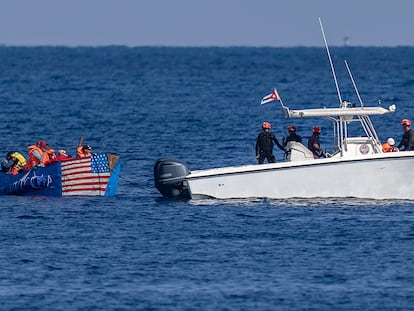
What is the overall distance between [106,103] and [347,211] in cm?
5513

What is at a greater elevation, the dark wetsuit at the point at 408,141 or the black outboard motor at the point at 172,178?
the dark wetsuit at the point at 408,141

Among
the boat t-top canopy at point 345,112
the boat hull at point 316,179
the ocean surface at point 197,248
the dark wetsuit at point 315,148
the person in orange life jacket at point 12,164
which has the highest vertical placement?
the boat t-top canopy at point 345,112

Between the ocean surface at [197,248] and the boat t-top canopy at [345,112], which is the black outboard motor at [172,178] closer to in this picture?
the ocean surface at [197,248]

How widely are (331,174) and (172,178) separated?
437cm

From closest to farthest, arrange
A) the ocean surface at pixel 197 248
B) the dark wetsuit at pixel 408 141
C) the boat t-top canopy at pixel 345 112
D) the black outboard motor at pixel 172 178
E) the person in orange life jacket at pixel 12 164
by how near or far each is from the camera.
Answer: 1. the ocean surface at pixel 197 248
2. the boat t-top canopy at pixel 345 112
3. the dark wetsuit at pixel 408 141
4. the black outboard motor at pixel 172 178
5. the person in orange life jacket at pixel 12 164

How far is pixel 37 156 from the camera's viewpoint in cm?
4091

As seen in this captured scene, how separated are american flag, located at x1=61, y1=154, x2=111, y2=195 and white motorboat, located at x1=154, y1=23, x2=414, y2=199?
9.13 ft

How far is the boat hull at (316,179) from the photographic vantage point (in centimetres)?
3788

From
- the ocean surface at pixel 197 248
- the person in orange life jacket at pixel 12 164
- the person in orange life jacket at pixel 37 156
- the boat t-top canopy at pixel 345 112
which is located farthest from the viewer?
the person in orange life jacket at pixel 12 164

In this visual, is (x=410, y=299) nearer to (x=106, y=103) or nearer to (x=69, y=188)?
(x=69, y=188)

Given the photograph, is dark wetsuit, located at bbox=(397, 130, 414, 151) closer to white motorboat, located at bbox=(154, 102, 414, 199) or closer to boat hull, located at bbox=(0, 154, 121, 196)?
white motorboat, located at bbox=(154, 102, 414, 199)

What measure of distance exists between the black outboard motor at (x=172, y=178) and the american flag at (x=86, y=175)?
168 centimetres

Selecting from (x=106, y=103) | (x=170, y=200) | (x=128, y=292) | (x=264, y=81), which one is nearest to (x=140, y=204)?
(x=170, y=200)

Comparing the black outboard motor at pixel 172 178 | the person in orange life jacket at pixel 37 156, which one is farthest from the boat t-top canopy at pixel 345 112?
the person in orange life jacket at pixel 37 156
